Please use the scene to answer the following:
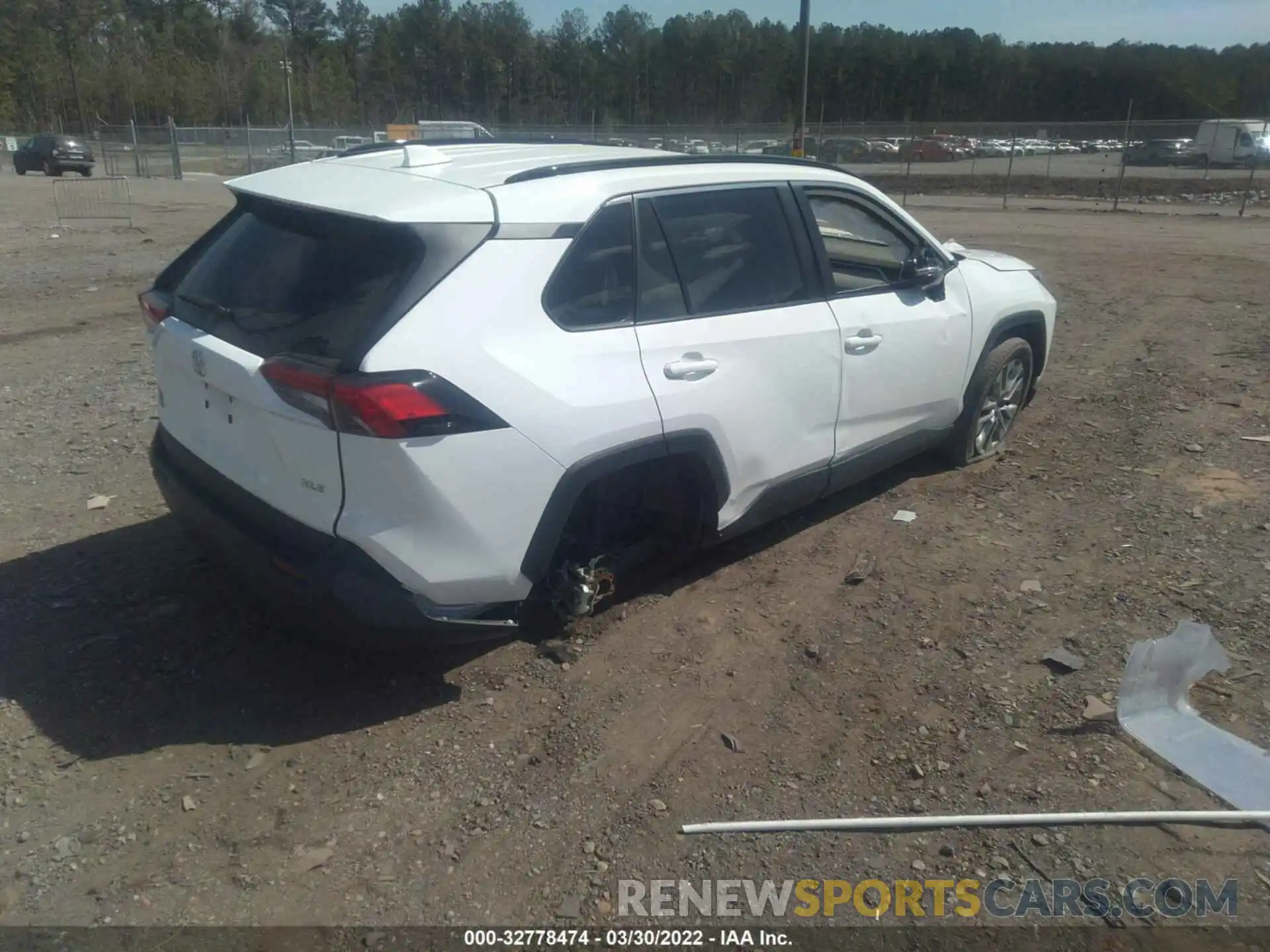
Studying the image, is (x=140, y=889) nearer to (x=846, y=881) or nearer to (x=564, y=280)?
(x=846, y=881)

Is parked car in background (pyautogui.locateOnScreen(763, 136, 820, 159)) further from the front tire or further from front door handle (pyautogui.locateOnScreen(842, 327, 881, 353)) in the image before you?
front door handle (pyautogui.locateOnScreen(842, 327, 881, 353))

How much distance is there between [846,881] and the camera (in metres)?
2.78

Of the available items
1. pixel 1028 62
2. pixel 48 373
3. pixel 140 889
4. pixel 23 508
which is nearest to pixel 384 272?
pixel 140 889

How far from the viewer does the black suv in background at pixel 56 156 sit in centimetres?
3541

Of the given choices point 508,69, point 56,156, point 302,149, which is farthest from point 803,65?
point 508,69

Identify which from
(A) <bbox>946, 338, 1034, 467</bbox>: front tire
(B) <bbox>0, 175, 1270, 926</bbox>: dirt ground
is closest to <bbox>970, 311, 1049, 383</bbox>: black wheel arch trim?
(A) <bbox>946, 338, 1034, 467</bbox>: front tire

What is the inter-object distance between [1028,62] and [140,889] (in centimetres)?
10033

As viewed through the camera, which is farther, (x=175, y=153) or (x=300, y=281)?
(x=175, y=153)

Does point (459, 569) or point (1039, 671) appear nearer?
point (459, 569)

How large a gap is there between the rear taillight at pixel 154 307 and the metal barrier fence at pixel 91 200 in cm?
1590

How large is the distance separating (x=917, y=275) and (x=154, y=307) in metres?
3.41

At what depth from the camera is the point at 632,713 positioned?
354 centimetres

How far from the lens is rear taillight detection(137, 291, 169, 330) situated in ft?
12.6

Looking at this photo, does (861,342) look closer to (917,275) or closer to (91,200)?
(917,275)
